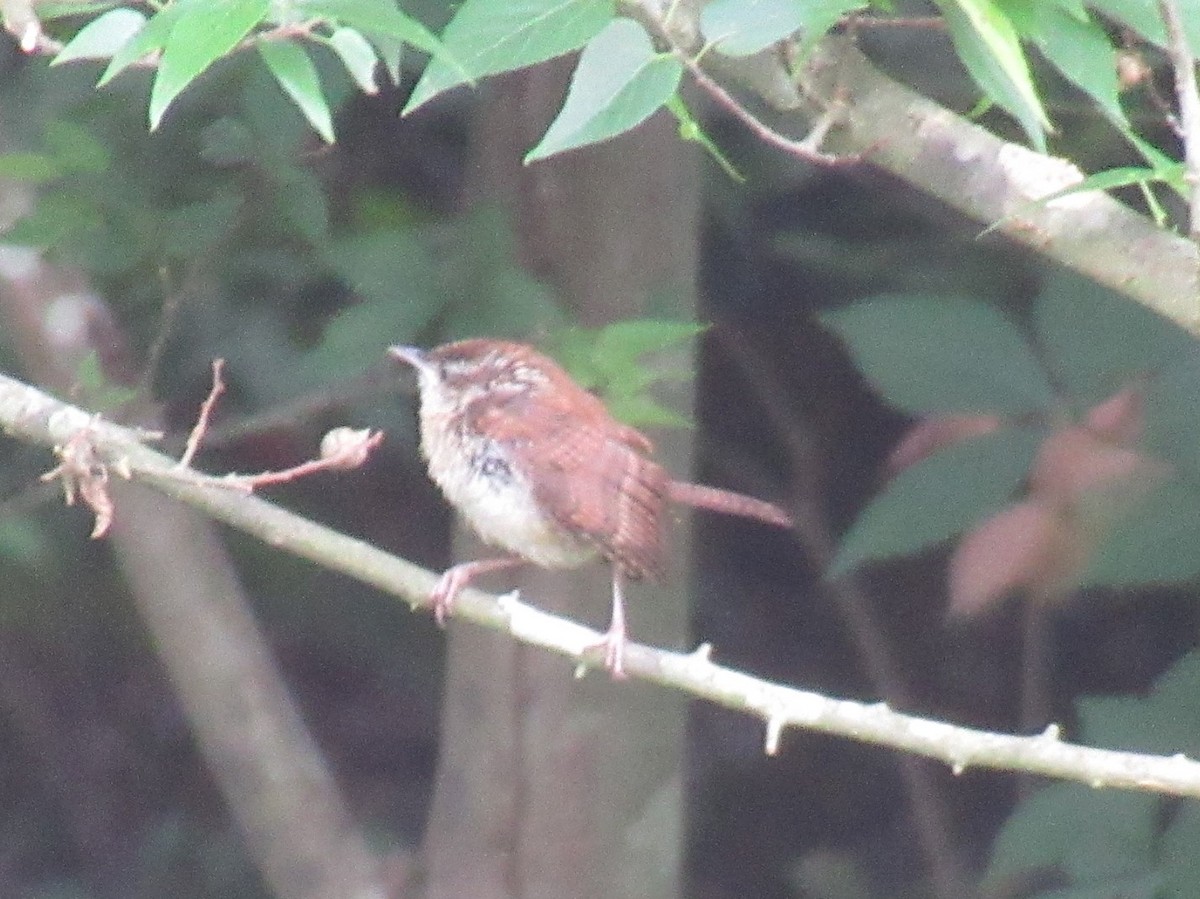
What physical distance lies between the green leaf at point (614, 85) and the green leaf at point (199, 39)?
274mm

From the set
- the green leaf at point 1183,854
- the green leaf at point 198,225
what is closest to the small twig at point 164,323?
the green leaf at point 198,225

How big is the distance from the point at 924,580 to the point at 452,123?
1447 millimetres

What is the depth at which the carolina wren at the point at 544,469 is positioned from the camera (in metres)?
2.84

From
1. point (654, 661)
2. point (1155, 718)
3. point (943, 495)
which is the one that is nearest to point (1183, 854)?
point (1155, 718)

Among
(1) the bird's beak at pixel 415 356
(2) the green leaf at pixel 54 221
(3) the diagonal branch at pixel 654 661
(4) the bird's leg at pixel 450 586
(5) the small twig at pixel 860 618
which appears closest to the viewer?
(3) the diagonal branch at pixel 654 661

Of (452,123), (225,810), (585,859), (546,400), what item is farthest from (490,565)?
(225,810)

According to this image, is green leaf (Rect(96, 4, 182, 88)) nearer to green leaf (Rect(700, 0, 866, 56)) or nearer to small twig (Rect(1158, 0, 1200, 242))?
green leaf (Rect(700, 0, 866, 56))

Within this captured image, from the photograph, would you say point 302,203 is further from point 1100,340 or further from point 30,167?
point 1100,340

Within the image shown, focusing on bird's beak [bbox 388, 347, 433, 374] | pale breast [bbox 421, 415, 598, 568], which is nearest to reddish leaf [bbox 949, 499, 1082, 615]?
pale breast [bbox 421, 415, 598, 568]

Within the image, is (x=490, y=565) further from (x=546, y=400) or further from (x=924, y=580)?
(x=924, y=580)

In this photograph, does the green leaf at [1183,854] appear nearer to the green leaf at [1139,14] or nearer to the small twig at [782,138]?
the small twig at [782,138]

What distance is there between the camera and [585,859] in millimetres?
3566

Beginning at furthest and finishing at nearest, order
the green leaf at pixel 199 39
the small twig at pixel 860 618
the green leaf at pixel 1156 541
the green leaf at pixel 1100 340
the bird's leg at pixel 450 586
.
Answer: the small twig at pixel 860 618 → the green leaf at pixel 1100 340 → the green leaf at pixel 1156 541 → the bird's leg at pixel 450 586 → the green leaf at pixel 199 39

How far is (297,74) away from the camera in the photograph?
1.85 meters
